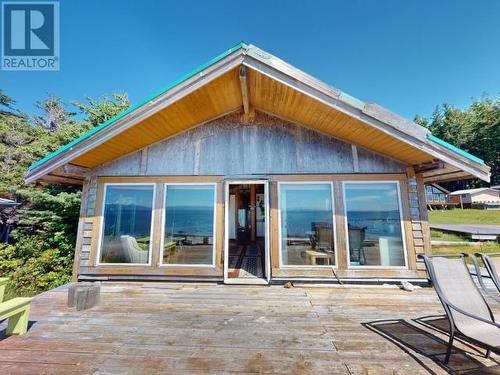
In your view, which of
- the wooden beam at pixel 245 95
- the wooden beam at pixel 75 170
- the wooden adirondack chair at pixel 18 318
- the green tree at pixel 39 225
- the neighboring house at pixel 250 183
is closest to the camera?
the wooden adirondack chair at pixel 18 318

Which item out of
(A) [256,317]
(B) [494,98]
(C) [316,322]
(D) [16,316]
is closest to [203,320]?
(A) [256,317]

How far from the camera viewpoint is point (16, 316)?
2.41 metres

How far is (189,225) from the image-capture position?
15.2ft

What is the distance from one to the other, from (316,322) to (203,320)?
1.47 metres

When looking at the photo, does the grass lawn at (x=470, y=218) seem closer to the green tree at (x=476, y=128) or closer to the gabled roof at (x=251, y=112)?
the green tree at (x=476, y=128)

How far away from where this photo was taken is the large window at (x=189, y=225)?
14.9ft

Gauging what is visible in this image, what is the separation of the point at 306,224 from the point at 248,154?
1.95 meters

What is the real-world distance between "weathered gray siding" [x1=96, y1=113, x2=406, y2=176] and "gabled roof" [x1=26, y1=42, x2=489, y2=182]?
18cm

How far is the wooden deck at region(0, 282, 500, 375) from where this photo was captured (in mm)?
1916

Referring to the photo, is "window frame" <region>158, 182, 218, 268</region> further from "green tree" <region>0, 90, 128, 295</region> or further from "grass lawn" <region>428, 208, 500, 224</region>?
"grass lawn" <region>428, 208, 500, 224</region>

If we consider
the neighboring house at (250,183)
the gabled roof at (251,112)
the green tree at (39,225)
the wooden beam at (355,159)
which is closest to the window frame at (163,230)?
the neighboring house at (250,183)

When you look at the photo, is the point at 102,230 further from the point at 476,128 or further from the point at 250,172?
the point at 476,128

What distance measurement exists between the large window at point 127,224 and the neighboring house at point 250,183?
0.07 feet

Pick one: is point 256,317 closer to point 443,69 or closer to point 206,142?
point 206,142
